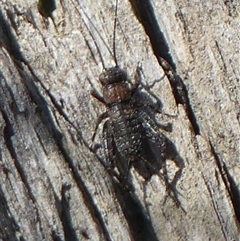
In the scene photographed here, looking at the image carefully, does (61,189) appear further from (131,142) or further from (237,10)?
(237,10)

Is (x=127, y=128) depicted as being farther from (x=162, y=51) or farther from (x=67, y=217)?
(x=67, y=217)

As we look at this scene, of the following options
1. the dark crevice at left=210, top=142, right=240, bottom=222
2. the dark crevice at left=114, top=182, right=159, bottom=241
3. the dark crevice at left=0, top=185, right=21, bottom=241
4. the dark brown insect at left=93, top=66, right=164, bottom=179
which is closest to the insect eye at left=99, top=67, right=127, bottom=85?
the dark brown insect at left=93, top=66, right=164, bottom=179

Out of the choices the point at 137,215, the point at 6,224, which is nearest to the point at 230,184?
the point at 137,215

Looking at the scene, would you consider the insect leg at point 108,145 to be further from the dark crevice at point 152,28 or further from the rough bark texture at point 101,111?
the dark crevice at point 152,28

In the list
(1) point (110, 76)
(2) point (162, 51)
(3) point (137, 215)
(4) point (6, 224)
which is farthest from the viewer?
(2) point (162, 51)

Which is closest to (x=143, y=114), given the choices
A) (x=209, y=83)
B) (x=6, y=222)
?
(x=209, y=83)

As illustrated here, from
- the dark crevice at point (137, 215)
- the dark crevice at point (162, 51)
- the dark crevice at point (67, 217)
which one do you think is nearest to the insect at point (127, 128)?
the dark crevice at point (137, 215)

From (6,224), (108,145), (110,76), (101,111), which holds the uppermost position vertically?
(110,76)

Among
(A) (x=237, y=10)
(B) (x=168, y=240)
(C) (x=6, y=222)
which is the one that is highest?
(A) (x=237, y=10)
